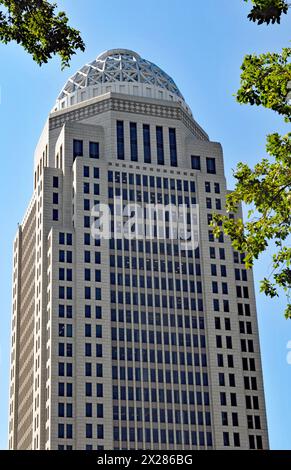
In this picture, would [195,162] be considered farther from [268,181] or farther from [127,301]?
[268,181]

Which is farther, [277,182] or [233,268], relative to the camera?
[233,268]

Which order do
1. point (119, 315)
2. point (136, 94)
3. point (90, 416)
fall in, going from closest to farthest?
point (90, 416), point (119, 315), point (136, 94)

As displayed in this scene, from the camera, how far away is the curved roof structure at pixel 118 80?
507 feet

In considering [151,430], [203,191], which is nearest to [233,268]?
[203,191]

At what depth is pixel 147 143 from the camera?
149 meters

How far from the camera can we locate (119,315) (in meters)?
133

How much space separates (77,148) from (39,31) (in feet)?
388

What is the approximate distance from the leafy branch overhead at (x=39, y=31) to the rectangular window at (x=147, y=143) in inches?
4638

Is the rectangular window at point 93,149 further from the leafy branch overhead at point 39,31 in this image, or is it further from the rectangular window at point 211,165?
the leafy branch overhead at point 39,31

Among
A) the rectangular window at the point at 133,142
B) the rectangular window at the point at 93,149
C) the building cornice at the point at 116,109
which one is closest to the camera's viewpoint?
the rectangular window at the point at 93,149

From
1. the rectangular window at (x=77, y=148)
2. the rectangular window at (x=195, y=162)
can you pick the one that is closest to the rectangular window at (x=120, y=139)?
the rectangular window at (x=77, y=148)

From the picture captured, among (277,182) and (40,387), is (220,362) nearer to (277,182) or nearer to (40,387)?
(40,387)

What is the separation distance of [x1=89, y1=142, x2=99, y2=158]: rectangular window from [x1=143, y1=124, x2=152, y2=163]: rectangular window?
768 centimetres

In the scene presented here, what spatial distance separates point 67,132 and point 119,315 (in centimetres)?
3192
